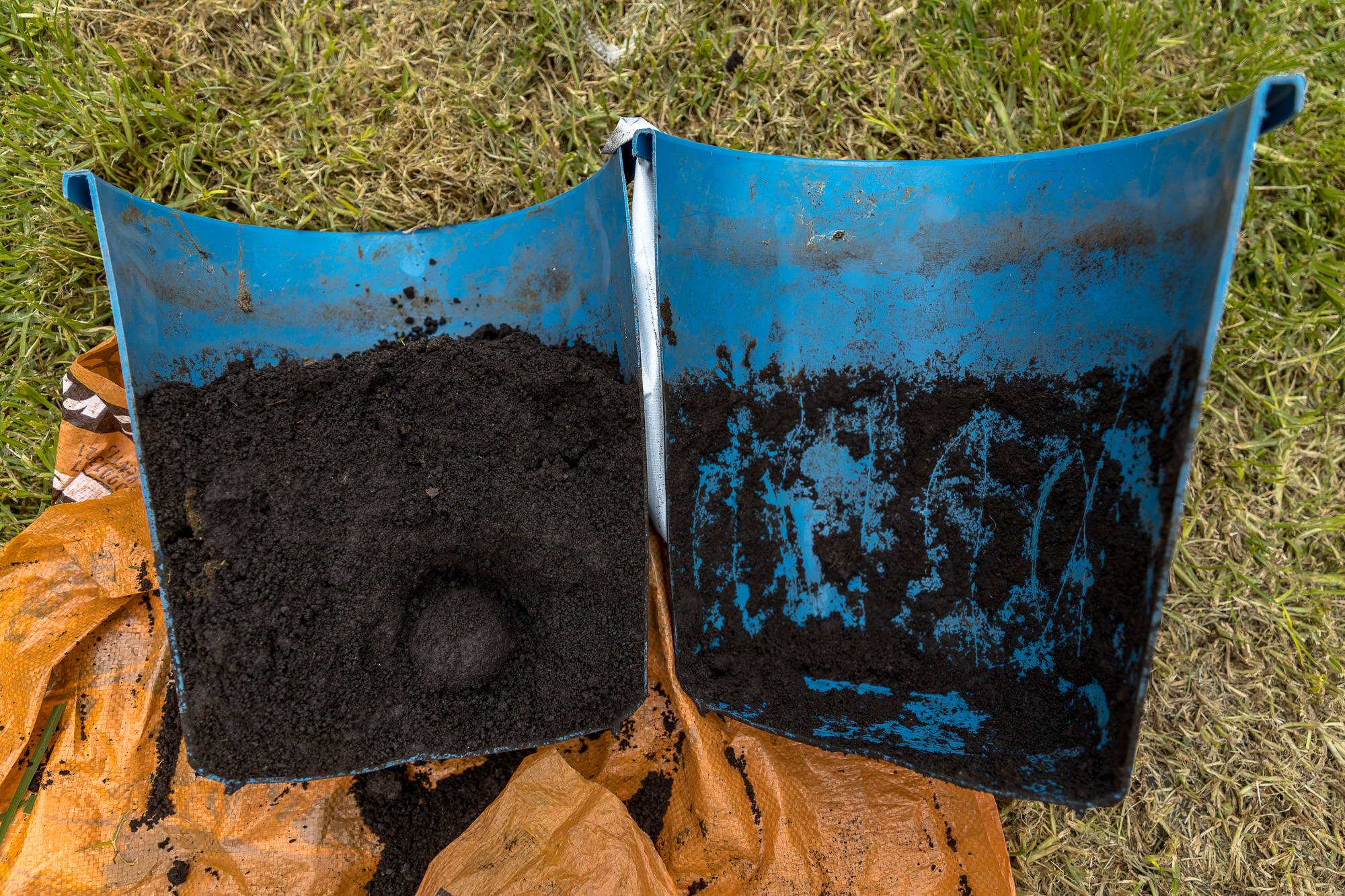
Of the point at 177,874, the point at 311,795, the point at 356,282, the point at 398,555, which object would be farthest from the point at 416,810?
the point at 356,282

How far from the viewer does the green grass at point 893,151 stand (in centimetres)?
154

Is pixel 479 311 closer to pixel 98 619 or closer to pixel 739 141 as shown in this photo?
pixel 739 141

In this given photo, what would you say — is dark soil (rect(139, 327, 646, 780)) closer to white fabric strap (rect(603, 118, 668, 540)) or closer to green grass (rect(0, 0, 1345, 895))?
white fabric strap (rect(603, 118, 668, 540))

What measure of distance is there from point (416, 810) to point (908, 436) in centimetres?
110

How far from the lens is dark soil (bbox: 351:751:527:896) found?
127cm

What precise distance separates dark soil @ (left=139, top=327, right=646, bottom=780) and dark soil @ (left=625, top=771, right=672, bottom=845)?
0.76 ft

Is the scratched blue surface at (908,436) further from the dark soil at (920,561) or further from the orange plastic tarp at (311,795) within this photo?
the orange plastic tarp at (311,795)

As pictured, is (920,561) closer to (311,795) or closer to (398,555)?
(398,555)

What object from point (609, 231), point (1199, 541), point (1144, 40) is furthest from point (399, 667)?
point (1144, 40)

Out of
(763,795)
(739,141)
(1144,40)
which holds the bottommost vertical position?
(763,795)

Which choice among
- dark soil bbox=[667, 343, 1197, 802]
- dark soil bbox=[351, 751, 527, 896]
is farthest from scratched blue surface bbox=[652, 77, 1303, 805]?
dark soil bbox=[351, 751, 527, 896]

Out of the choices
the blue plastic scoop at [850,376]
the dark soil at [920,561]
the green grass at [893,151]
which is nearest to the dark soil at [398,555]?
the blue plastic scoop at [850,376]

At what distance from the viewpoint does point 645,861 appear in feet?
3.83

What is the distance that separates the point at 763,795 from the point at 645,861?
253 millimetres
